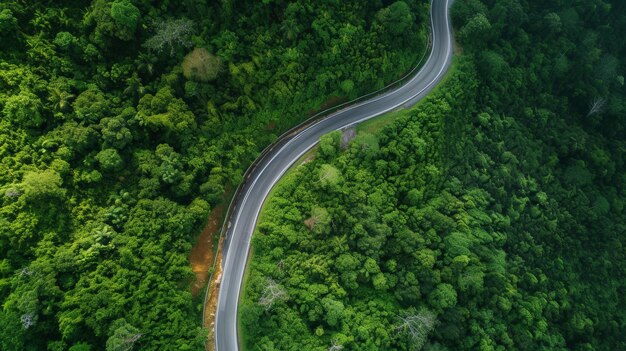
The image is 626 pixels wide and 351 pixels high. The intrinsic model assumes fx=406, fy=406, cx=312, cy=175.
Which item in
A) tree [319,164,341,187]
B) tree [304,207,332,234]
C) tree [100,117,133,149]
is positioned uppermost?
tree [100,117,133,149]

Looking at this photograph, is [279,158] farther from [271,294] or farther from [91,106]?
[91,106]

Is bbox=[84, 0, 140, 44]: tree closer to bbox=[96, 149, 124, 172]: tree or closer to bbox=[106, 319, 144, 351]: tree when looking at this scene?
bbox=[96, 149, 124, 172]: tree

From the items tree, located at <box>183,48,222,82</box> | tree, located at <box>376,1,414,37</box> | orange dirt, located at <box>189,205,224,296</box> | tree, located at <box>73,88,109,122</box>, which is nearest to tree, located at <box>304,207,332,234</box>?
orange dirt, located at <box>189,205,224,296</box>

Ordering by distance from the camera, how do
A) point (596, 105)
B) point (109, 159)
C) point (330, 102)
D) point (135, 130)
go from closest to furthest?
point (109, 159) < point (135, 130) < point (330, 102) < point (596, 105)

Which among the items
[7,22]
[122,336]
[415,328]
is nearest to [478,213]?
[415,328]

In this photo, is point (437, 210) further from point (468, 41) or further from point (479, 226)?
point (468, 41)

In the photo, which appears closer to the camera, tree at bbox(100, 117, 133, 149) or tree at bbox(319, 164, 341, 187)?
tree at bbox(100, 117, 133, 149)

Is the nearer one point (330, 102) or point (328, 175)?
point (328, 175)
